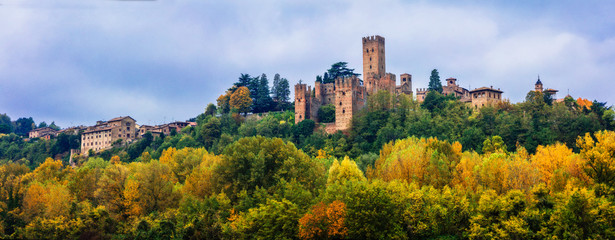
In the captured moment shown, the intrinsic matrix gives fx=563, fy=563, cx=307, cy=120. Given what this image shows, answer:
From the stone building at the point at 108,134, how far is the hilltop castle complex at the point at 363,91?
3640cm

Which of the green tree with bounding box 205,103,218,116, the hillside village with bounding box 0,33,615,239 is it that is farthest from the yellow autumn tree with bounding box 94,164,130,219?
the green tree with bounding box 205,103,218,116

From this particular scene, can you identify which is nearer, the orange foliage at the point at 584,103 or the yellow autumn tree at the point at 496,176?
the yellow autumn tree at the point at 496,176

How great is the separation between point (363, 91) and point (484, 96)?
60.4 ft

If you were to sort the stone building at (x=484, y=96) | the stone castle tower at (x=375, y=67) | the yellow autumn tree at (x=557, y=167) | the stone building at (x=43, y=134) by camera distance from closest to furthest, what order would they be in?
1. the yellow autumn tree at (x=557, y=167)
2. the stone building at (x=484, y=96)
3. the stone castle tower at (x=375, y=67)
4. the stone building at (x=43, y=134)

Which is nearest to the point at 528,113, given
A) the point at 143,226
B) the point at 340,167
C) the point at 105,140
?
the point at 340,167

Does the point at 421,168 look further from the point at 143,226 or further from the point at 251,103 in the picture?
the point at 251,103

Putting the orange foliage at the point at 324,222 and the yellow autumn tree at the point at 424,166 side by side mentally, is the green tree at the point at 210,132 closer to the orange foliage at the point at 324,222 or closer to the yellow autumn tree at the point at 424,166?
the yellow autumn tree at the point at 424,166

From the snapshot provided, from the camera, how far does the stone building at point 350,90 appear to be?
3391 inches

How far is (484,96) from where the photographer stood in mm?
84500

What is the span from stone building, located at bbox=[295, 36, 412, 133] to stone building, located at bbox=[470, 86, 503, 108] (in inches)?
554

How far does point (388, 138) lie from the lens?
76.5 metres

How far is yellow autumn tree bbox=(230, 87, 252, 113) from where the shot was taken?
101m

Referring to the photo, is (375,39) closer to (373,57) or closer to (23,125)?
(373,57)

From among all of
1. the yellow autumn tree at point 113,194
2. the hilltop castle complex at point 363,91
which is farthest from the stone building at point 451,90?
the yellow autumn tree at point 113,194
